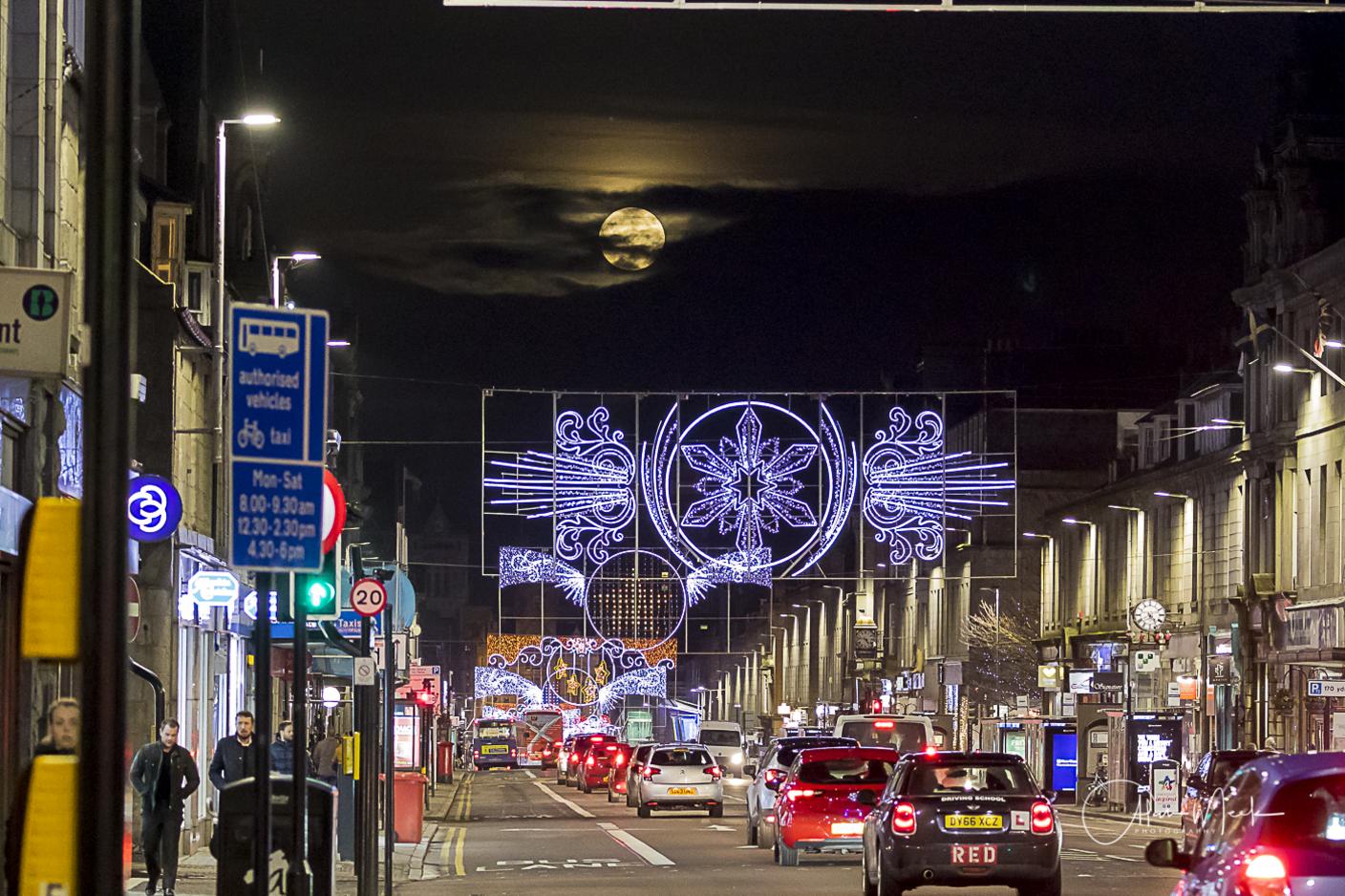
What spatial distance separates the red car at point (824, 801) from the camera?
30.3 m

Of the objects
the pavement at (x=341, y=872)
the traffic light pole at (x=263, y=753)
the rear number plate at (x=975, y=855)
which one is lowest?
the pavement at (x=341, y=872)

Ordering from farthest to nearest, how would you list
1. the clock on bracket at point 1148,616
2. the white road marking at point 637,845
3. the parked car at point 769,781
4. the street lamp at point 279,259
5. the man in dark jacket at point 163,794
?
1. the clock on bracket at point 1148,616
2. the street lamp at point 279,259
3. the parked car at point 769,781
4. the white road marking at point 637,845
5. the man in dark jacket at point 163,794

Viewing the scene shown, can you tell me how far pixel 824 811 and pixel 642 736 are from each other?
233 feet

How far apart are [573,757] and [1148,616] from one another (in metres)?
19.2

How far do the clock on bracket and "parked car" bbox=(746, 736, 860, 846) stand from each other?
32.6 metres

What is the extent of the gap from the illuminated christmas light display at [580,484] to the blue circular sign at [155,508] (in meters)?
31.9

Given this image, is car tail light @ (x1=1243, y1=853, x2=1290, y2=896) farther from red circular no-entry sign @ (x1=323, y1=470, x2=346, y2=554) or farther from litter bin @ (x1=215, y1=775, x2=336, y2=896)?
red circular no-entry sign @ (x1=323, y1=470, x2=346, y2=554)

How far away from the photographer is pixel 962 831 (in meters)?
22.3

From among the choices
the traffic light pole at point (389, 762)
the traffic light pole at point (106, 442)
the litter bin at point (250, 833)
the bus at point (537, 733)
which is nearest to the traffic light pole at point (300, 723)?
the litter bin at point (250, 833)

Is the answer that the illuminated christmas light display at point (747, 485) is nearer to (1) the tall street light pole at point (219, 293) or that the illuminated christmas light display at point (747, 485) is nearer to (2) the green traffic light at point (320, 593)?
(1) the tall street light pole at point (219, 293)

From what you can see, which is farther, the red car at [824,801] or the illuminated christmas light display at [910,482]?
the illuminated christmas light display at [910,482]

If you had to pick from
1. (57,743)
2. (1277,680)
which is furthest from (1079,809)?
(57,743)

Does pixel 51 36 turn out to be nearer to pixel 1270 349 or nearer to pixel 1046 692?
pixel 1270 349

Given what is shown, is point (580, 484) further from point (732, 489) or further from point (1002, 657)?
point (1002, 657)
